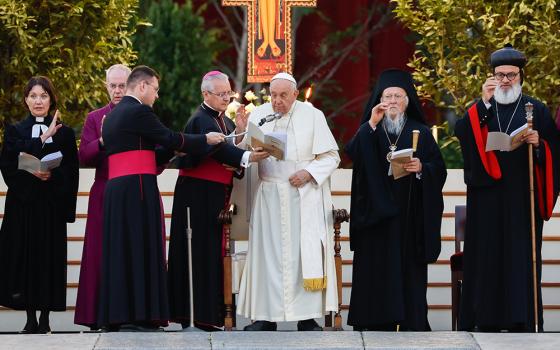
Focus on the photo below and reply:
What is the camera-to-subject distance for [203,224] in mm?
11688

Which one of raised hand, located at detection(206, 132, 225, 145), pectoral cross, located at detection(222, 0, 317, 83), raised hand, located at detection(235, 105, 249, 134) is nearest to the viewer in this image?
raised hand, located at detection(206, 132, 225, 145)

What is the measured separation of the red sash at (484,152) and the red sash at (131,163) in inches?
89.8

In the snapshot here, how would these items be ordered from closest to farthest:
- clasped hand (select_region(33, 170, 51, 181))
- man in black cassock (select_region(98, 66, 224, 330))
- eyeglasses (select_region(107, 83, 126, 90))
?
man in black cassock (select_region(98, 66, 224, 330)) < clasped hand (select_region(33, 170, 51, 181)) < eyeglasses (select_region(107, 83, 126, 90))

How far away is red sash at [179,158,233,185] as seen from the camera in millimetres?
11703

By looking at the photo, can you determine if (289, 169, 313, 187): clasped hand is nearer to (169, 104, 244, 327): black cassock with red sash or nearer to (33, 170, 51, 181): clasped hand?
(169, 104, 244, 327): black cassock with red sash

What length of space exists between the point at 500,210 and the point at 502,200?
0.07 meters

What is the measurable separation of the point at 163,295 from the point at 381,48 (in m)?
11.9

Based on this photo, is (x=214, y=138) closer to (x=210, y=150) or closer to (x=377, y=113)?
(x=210, y=150)

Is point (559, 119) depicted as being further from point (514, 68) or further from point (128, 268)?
point (128, 268)

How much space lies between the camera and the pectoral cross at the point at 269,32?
14359mm

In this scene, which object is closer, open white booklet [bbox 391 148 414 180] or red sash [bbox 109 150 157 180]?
red sash [bbox 109 150 157 180]

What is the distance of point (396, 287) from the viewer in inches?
451

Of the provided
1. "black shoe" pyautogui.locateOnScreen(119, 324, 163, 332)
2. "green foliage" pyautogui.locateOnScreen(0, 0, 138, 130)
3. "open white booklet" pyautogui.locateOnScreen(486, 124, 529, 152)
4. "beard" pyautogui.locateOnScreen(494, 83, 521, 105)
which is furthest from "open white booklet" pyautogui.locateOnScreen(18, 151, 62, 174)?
"beard" pyautogui.locateOnScreen(494, 83, 521, 105)

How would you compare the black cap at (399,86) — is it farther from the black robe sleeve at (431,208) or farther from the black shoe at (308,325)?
the black shoe at (308,325)
